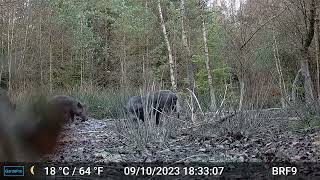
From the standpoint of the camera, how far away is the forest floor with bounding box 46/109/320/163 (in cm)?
370

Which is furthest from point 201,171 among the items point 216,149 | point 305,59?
point 305,59

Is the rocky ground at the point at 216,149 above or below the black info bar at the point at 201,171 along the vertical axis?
below

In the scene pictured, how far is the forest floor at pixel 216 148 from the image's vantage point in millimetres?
3699

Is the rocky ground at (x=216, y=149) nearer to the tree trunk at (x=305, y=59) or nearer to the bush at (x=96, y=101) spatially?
the tree trunk at (x=305, y=59)

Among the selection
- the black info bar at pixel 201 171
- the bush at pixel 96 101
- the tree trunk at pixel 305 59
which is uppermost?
the tree trunk at pixel 305 59

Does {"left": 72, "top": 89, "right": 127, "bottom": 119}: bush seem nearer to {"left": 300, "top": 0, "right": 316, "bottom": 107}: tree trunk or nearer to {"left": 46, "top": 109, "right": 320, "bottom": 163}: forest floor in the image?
{"left": 300, "top": 0, "right": 316, "bottom": 107}: tree trunk

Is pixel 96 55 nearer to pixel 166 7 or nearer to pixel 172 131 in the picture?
pixel 166 7

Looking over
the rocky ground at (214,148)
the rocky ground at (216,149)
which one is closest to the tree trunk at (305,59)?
the rocky ground at (214,148)

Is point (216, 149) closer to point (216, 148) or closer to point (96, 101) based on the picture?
point (216, 148)

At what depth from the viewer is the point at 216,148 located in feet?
14.8

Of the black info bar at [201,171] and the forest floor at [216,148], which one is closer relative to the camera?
the black info bar at [201,171]

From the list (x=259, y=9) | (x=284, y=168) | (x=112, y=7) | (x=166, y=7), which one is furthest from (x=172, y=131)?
(x=112, y=7)

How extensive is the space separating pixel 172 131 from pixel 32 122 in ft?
15.8

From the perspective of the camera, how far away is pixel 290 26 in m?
8.88
